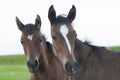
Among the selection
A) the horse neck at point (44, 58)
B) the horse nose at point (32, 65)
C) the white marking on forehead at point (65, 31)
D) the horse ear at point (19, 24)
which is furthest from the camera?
the horse neck at point (44, 58)

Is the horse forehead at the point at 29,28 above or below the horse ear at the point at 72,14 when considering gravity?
below

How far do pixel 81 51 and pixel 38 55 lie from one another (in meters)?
1.10

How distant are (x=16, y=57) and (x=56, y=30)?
31006 mm

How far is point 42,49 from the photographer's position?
11.3m

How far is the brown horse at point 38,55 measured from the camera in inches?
421

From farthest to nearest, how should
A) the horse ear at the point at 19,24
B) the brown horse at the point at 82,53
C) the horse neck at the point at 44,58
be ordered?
the horse neck at the point at 44,58, the horse ear at the point at 19,24, the brown horse at the point at 82,53

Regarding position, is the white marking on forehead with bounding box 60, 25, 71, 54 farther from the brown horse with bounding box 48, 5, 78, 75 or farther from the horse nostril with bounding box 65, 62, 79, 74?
the horse nostril with bounding box 65, 62, 79, 74

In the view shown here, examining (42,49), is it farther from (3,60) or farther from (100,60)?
(3,60)

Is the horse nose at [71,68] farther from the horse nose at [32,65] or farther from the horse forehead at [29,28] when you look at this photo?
the horse forehead at [29,28]

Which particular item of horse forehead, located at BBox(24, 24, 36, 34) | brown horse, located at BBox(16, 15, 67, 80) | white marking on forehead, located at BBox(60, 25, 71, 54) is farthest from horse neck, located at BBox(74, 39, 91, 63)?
horse forehead, located at BBox(24, 24, 36, 34)

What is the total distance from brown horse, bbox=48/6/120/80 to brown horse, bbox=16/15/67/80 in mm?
621

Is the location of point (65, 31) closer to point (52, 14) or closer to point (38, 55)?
point (52, 14)

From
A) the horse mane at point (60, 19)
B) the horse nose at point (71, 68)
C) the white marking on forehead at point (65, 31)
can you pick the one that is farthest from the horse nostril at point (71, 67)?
the horse mane at point (60, 19)

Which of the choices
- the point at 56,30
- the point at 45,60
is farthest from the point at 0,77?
the point at 56,30
